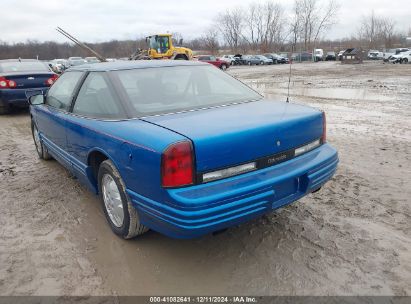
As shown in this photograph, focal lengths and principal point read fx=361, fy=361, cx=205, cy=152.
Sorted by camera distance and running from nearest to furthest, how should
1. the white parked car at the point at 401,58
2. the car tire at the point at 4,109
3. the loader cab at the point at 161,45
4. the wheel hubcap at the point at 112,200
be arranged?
the wheel hubcap at the point at 112,200, the car tire at the point at 4,109, the loader cab at the point at 161,45, the white parked car at the point at 401,58

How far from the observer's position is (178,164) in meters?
2.37

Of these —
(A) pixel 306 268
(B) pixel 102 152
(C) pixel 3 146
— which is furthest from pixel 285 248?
(C) pixel 3 146

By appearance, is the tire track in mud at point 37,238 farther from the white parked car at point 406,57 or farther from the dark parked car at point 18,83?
the white parked car at point 406,57

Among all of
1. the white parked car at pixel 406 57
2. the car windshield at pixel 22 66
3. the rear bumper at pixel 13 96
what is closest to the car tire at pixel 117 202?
the rear bumper at pixel 13 96

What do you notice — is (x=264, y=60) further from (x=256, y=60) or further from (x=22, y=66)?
(x=22, y=66)

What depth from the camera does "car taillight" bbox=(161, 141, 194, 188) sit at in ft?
7.76

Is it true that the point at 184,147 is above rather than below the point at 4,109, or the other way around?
above

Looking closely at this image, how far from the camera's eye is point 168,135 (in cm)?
247

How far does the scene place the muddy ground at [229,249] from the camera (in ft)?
8.50

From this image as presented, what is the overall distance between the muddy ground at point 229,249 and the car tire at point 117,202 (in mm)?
136

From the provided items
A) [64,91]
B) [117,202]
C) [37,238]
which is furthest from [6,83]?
[117,202]

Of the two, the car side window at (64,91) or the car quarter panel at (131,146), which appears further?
the car side window at (64,91)

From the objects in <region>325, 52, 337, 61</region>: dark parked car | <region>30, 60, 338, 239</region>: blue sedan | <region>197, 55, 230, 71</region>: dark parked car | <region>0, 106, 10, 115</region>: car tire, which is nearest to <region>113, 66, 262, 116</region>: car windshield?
<region>30, 60, 338, 239</region>: blue sedan

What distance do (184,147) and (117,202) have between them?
3.58 ft
